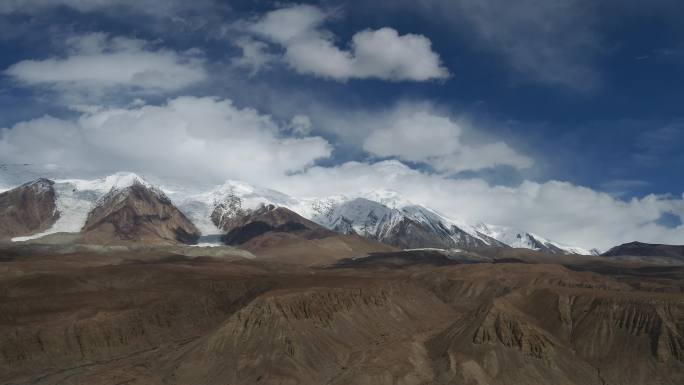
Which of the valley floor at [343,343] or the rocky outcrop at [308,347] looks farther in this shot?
the valley floor at [343,343]

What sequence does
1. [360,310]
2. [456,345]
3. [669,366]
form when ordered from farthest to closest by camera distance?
[360,310], [456,345], [669,366]

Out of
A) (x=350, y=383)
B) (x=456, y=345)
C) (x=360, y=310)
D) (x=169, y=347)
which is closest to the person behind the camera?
(x=350, y=383)

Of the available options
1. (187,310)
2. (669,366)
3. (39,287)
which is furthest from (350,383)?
(39,287)

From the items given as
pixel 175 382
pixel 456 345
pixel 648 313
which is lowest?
pixel 175 382

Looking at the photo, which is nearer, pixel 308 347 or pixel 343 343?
pixel 308 347

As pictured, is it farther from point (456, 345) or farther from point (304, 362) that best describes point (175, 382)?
point (456, 345)

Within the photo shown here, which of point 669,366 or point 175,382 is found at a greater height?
point 669,366

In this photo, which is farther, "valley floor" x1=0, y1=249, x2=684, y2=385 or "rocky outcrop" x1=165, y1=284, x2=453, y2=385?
"valley floor" x1=0, y1=249, x2=684, y2=385

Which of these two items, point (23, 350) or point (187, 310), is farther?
point (187, 310)

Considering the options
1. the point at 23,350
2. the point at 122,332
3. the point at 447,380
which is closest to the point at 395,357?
the point at 447,380

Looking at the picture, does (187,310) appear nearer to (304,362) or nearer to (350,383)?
(304,362)
